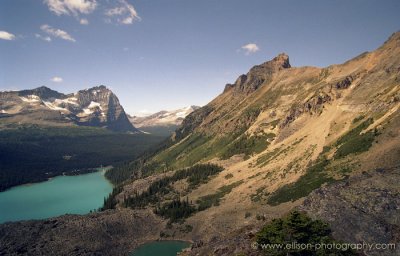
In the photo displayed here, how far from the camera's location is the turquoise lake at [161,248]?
125688mm

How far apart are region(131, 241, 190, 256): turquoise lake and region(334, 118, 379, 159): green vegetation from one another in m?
68.5

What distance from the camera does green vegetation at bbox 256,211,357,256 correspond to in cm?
6091

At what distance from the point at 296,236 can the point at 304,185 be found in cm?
7073

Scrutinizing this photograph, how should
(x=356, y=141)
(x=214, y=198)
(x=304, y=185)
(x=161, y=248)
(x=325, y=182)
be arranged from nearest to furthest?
(x=325, y=182), (x=304, y=185), (x=161, y=248), (x=356, y=141), (x=214, y=198)

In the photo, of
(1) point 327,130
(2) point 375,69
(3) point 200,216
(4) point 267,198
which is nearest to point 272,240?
(4) point 267,198

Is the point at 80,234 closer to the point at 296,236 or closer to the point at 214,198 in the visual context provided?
the point at 214,198

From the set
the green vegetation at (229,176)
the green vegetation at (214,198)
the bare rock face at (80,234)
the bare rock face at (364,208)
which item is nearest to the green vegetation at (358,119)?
the green vegetation at (214,198)

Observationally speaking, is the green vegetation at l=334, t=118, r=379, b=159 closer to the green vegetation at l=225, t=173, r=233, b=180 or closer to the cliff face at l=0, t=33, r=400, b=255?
the cliff face at l=0, t=33, r=400, b=255

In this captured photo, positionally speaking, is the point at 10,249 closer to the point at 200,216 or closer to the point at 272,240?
the point at 200,216

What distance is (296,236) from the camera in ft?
206

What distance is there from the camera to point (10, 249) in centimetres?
11344

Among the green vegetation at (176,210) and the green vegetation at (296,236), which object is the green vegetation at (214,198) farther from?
the green vegetation at (296,236)

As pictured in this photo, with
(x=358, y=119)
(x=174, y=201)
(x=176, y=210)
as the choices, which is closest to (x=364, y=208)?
(x=176, y=210)

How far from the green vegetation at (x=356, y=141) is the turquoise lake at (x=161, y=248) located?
2696 inches
